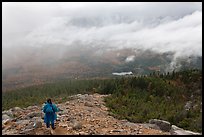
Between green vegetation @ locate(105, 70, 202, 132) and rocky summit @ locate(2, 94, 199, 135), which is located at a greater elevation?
rocky summit @ locate(2, 94, 199, 135)

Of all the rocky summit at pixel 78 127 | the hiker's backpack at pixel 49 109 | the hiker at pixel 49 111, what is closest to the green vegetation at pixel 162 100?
the rocky summit at pixel 78 127

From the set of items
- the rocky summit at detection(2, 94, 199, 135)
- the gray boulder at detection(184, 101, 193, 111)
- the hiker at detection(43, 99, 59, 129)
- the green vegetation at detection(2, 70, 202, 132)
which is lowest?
the gray boulder at detection(184, 101, 193, 111)

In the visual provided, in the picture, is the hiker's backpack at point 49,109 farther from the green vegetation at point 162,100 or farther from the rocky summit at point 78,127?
the green vegetation at point 162,100

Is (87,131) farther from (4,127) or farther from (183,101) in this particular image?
(183,101)

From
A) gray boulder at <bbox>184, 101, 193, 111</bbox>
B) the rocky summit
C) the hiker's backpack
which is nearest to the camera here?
the hiker's backpack

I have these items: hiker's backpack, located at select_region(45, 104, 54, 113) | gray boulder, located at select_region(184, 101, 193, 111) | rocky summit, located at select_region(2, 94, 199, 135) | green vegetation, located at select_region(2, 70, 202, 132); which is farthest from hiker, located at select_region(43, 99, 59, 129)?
gray boulder, located at select_region(184, 101, 193, 111)

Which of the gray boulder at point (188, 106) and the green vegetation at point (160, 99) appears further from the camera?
the gray boulder at point (188, 106)

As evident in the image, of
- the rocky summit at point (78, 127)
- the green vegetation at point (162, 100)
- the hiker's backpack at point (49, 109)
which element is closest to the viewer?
the hiker's backpack at point (49, 109)

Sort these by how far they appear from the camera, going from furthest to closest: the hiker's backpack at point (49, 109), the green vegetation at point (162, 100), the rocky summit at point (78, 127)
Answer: the green vegetation at point (162, 100) < the rocky summit at point (78, 127) < the hiker's backpack at point (49, 109)

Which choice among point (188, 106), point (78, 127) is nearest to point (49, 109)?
point (78, 127)

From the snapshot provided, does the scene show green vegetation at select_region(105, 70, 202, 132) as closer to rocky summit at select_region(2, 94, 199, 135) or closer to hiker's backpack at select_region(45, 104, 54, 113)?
rocky summit at select_region(2, 94, 199, 135)

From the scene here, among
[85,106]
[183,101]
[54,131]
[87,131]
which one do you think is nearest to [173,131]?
[87,131]

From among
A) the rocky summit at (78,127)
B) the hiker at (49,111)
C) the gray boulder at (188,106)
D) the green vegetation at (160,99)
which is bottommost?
the gray boulder at (188,106)

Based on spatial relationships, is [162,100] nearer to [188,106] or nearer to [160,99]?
[160,99]
